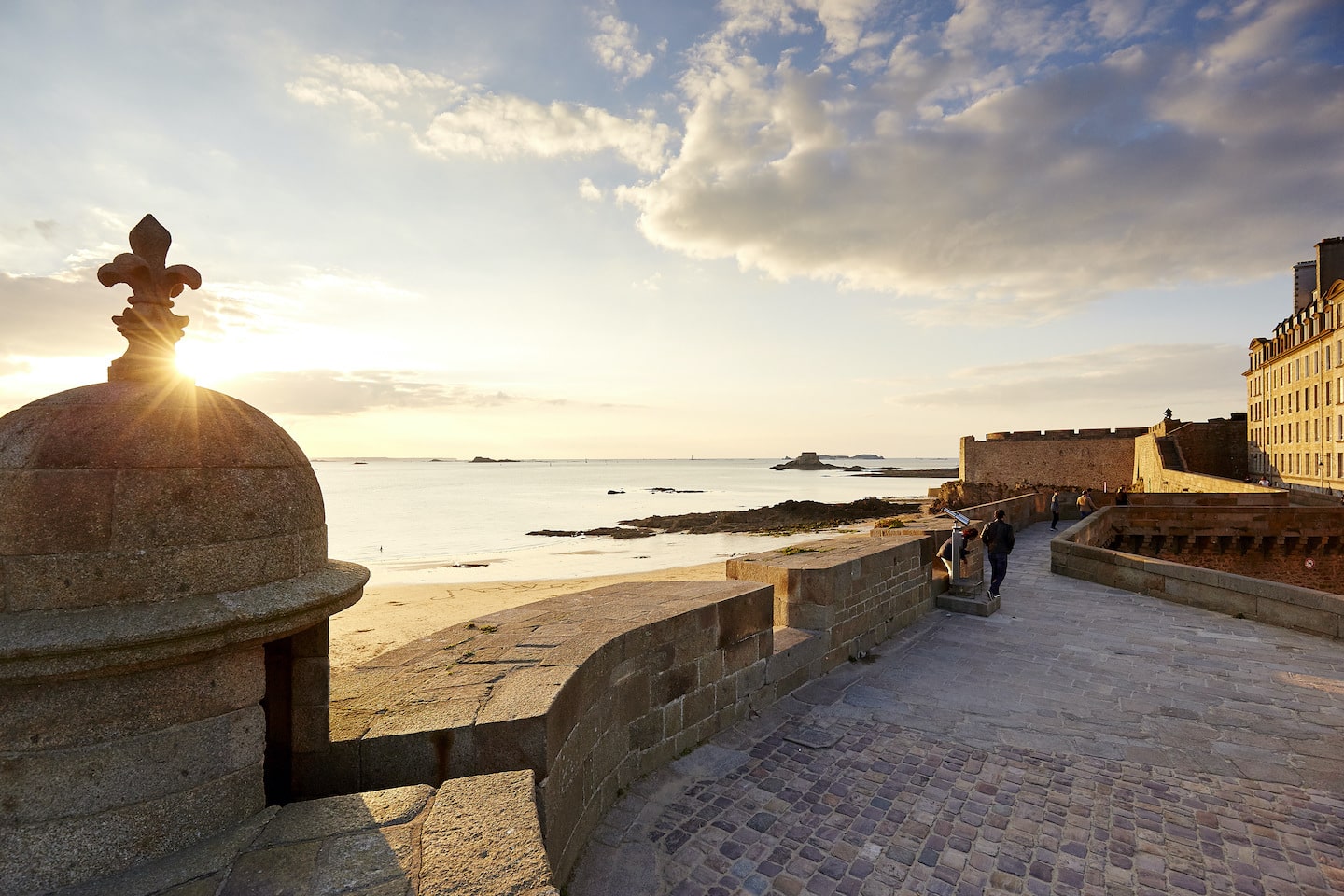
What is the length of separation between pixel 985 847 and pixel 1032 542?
18.0 meters

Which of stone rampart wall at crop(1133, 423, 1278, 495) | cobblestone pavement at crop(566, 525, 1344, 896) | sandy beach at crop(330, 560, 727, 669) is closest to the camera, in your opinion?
cobblestone pavement at crop(566, 525, 1344, 896)

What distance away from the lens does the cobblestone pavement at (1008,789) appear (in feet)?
11.6

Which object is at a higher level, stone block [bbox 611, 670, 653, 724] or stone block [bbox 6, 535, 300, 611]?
stone block [bbox 6, 535, 300, 611]

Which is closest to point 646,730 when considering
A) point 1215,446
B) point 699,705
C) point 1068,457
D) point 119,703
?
point 699,705

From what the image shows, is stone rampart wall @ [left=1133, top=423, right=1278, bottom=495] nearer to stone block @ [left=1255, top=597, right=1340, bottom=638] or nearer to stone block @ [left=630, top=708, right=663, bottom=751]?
stone block @ [left=1255, top=597, right=1340, bottom=638]


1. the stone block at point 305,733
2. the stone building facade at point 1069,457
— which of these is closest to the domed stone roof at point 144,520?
the stone block at point 305,733

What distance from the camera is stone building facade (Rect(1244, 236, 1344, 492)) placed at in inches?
1423

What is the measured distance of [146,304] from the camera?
2.65 m

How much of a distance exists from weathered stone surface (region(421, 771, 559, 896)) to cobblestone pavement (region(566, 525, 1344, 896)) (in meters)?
1.33

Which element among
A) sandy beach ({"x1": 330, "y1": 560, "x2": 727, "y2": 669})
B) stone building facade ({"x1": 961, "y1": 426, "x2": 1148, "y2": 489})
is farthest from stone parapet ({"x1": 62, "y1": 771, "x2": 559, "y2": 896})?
stone building facade ({"x1": 961, "y1": 426, "x2": 1148, "y2": 489})

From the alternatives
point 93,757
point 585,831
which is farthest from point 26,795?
point 585,831

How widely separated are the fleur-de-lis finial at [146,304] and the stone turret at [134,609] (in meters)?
0.01

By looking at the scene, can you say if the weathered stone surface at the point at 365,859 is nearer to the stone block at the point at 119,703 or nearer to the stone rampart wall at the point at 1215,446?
the stone block at the point at 119,703

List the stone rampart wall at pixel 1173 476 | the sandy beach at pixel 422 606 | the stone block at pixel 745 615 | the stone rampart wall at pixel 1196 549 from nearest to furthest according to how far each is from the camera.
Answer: the stone block at pixel 745 615, the stone rampart wall at pixel 1196 549, the sandy beach at pixel 422 606, the stone rampart wall at pixel 1173 476
